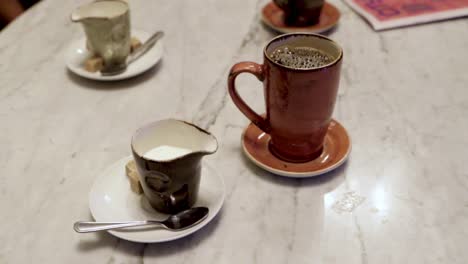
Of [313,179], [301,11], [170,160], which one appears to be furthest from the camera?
[301,11]

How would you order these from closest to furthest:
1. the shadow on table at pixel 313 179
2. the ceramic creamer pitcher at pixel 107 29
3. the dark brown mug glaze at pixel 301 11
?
1. the shadow on table at pixel 313 179
2. the ceramic creamer pitcher at pixel 107 29
3. the dark brown mug glaze at pixel 301 11

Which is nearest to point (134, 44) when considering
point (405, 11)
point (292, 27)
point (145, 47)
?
point (145, 47)

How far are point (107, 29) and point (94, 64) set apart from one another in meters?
0.07

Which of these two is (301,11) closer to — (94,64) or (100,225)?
(94,64)

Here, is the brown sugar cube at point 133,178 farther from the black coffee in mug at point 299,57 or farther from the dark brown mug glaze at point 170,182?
the black coffee in mug at point 299,57

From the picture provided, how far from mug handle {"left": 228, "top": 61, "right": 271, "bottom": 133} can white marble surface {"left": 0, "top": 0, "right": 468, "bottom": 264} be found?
0.19ft

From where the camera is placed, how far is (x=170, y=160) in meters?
0.56

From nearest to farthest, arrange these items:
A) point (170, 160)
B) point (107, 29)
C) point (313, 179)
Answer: point (170, 160)
point (313, 179)
point (107, 29)

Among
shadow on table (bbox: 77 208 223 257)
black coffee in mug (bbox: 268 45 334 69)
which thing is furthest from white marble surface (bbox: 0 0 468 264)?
black coffee in mug (bbox: 268 45 334 69)

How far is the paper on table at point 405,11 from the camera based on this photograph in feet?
3.42

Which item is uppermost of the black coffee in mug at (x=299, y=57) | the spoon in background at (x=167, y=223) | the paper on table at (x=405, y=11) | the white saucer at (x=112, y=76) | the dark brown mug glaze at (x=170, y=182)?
the black coffee in mug at (x=299, y=57)

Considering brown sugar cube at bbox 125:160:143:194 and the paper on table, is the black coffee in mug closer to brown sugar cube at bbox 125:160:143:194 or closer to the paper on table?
brown sugar cube at bbox 125:160:143:194

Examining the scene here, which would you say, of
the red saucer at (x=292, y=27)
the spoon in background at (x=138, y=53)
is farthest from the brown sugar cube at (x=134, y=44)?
the red saucer at (x=292, y=27)

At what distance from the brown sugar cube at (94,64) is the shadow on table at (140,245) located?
15.3 inches
